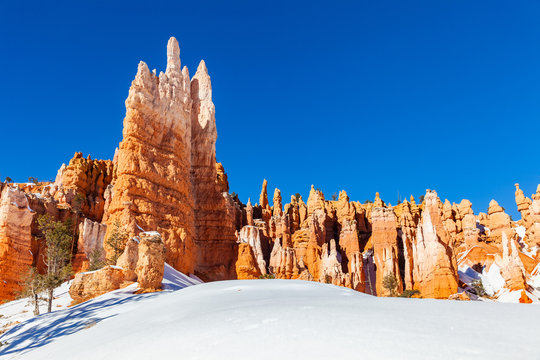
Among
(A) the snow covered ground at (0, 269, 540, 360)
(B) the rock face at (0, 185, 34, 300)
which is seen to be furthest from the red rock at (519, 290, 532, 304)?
(B) the rock face at (0, 185, 34, 300)

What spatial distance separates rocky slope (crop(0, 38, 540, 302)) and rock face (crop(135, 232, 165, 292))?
0.06 metres

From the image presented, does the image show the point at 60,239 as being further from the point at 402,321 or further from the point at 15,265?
the point at 402,321

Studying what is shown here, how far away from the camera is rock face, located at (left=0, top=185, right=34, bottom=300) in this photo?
3338cm

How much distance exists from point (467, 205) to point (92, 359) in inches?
3242

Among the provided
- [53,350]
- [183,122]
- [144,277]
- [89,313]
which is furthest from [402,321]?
[183,122]

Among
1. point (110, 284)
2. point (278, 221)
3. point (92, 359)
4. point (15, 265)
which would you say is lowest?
point (92, 359)

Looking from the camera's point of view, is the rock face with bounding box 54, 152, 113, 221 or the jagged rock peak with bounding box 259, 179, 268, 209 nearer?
the rock face with bounding box 54, 152, 113, 221

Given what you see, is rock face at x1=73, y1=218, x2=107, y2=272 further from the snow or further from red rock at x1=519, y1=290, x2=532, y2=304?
red rock at x1=519, y1=290, x2=532, y2=304

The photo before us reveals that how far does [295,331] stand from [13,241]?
34929 mm

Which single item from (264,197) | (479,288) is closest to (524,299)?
→ (479,288)

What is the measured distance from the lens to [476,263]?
68.0m

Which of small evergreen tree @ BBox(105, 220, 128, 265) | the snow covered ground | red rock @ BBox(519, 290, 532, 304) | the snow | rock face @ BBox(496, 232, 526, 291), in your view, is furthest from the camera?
rock face @ BBox(496, 232, 526, 291)

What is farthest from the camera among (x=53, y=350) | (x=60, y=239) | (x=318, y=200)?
(x=318, y=200)

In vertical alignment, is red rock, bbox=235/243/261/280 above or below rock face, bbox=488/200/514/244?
below
